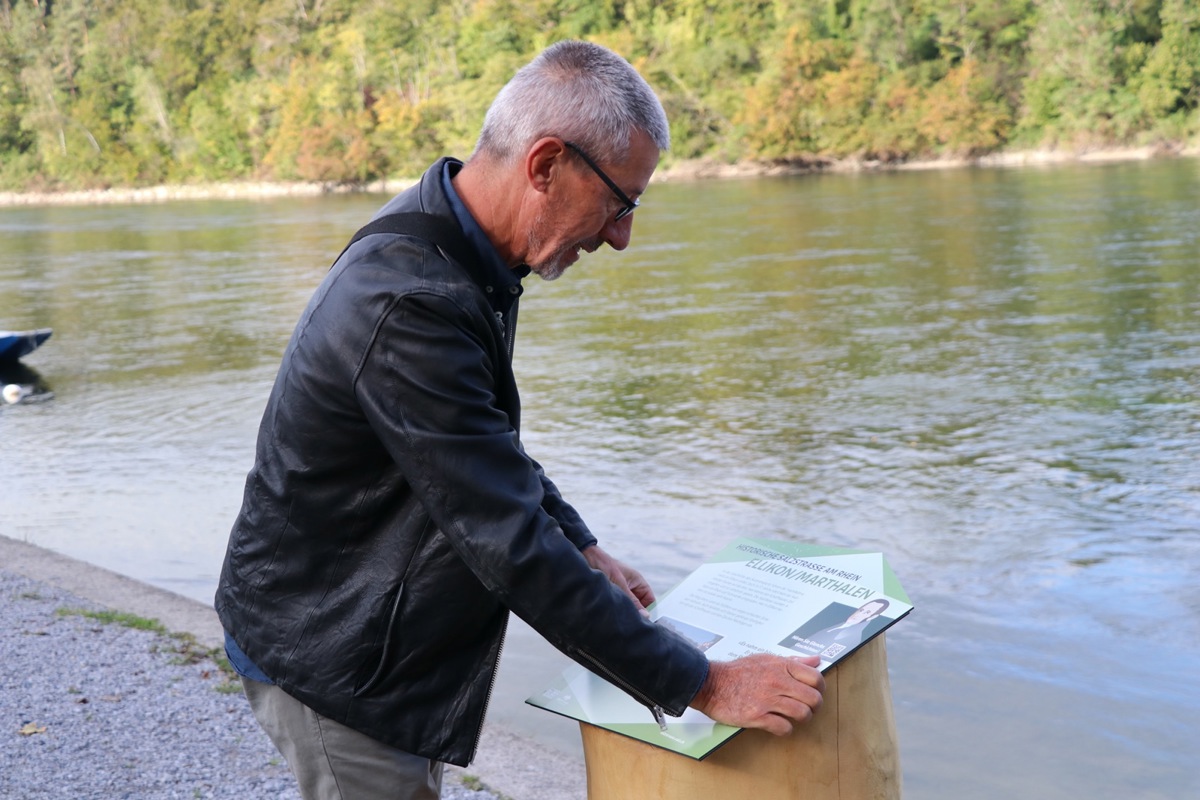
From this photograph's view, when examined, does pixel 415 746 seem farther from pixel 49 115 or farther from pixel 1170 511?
pixel 49 115

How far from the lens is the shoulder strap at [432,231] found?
5.99ft

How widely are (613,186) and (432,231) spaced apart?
0.28 m

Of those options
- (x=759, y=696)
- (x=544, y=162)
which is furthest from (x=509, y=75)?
(x=759, y=696)

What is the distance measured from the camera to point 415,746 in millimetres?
1944

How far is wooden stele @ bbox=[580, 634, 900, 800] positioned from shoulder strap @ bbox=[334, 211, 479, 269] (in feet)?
2.64

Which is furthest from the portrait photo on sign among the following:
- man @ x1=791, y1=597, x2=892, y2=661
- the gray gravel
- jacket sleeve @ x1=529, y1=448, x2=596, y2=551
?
the gray gravel

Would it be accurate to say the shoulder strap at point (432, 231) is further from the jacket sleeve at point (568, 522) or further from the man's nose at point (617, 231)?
the jacket sleeve at point (568, 522)

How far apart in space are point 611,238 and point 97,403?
13250 millimetres

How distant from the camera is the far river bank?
55.6 metres

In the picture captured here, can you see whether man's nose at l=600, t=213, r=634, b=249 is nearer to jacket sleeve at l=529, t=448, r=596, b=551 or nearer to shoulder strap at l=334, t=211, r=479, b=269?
shoulder strap at l=334, t=211, r=479, b=269

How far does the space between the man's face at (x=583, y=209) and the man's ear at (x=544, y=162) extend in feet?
0.05

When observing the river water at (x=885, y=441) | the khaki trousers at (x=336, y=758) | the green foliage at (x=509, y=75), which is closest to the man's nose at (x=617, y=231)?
the khaki trousers at (x=336, y=758)

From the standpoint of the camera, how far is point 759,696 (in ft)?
6.10

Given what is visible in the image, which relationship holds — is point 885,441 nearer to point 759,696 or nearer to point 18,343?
point 759,696
